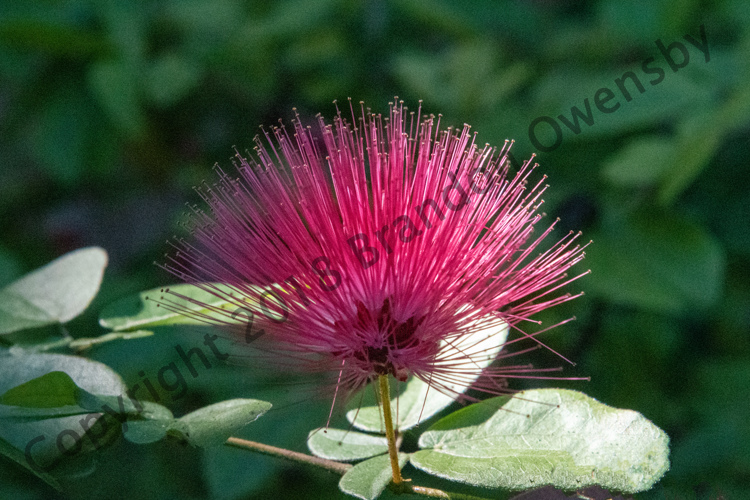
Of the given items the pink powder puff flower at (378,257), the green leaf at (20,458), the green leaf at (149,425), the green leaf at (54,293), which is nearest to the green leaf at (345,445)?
the pink powder puff flower at (378,257)

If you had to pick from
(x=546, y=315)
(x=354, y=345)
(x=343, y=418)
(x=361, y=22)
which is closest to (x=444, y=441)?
(x=354, y=345)

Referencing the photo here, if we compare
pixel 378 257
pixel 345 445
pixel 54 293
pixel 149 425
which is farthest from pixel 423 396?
pixel 54 293

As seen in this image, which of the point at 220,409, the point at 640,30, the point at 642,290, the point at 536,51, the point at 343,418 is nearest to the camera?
the point at 220,409

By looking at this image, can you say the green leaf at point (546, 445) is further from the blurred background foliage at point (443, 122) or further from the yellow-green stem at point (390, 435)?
the blurred background foliage at point (443, 122)

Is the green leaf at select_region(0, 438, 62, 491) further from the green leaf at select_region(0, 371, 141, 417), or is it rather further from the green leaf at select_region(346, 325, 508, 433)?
the green leaf at select_region(346, 325, 508, 433)

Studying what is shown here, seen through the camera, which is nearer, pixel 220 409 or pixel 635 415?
pixel 635 415

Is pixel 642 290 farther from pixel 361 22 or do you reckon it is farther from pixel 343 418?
pixel 361 22

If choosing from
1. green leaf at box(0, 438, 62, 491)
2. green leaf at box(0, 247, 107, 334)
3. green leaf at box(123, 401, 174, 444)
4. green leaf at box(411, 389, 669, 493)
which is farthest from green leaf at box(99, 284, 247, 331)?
green leaf at box(411, 389, 669, 493)
